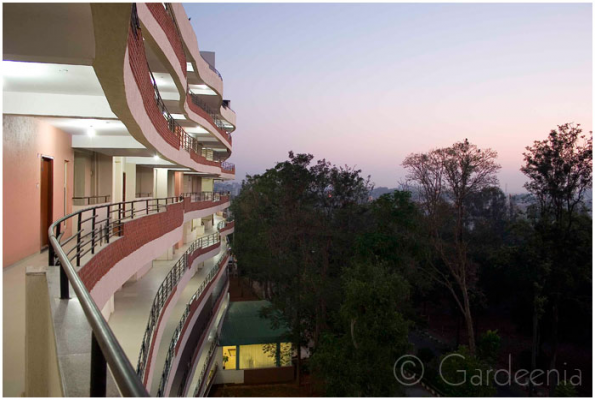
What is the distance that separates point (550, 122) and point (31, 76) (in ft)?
150

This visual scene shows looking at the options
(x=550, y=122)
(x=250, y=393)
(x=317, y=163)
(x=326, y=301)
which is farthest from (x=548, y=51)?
(x=250, y=393)

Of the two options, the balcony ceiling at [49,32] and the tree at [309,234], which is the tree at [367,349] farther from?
the balcony ceiling at [49,32]

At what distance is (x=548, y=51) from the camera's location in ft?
99.0

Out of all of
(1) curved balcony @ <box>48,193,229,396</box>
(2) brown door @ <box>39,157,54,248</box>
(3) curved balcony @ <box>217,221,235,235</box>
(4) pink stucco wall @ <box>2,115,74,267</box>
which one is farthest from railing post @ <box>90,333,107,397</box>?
(3) curved balcony @ <box>217,221,235,235</box>

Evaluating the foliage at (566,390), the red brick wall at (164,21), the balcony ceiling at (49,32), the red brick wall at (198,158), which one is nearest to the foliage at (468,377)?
the foliage at (566,390)

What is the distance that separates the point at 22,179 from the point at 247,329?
19.0 metres

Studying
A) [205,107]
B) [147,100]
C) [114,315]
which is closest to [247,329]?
[205,107]

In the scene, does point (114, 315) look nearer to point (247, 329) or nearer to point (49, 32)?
point (49, 32)

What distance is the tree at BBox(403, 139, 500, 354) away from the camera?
23719mm

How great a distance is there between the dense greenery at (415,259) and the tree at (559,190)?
0.18ft

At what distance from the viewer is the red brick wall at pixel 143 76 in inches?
244

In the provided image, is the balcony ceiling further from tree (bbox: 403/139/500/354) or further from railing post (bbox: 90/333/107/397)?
tree (bbox: 403/139/500/354)

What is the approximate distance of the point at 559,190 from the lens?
23938 mm

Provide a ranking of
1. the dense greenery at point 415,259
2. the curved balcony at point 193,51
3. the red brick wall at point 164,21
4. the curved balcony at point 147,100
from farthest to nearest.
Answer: the dense greenery at point 415,259 < the curved balcony at point 193,51 < the red brick wall at point 164,21 < the curved balcony at point 147,100
